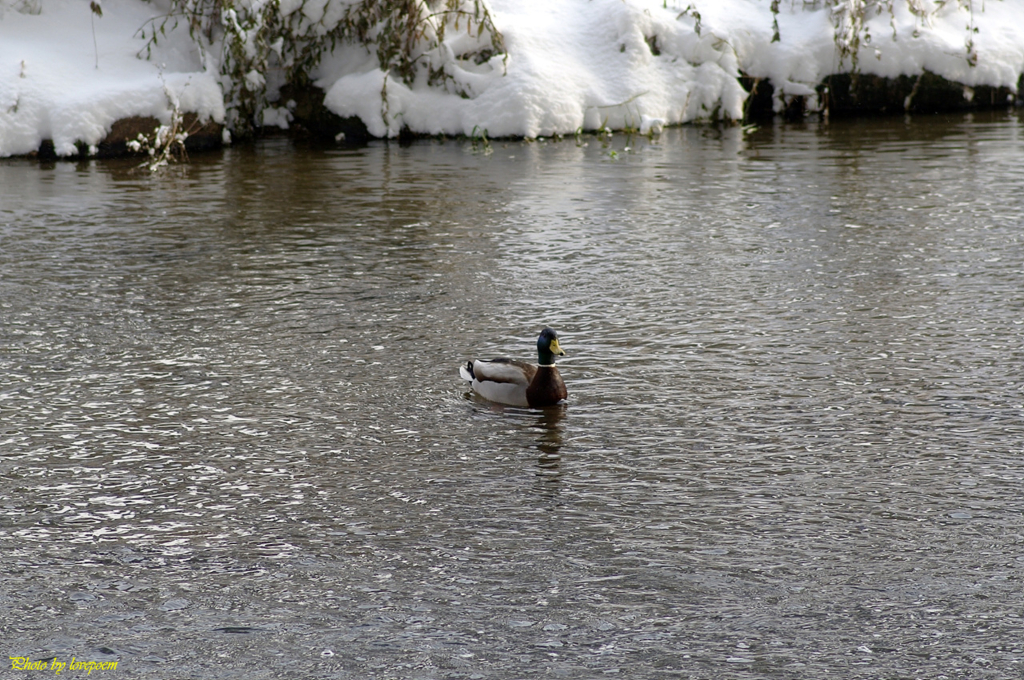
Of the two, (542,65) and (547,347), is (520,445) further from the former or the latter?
(542,65)

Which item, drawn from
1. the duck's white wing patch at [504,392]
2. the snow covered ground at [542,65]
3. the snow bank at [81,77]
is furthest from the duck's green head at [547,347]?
the snow bank at [81,77]

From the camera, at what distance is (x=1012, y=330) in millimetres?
8938

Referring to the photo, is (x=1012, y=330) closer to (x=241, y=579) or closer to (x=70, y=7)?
(x=241, y=579)

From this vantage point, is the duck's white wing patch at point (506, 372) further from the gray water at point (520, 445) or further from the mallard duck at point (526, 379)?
the gray water at point (520, 445)

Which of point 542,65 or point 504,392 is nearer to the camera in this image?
point 504,392

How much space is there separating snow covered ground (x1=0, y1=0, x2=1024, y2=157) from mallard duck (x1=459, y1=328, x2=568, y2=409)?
13.2 m

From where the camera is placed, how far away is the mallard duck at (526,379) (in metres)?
7.60

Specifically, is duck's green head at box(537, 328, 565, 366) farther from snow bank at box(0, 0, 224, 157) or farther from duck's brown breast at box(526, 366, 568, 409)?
snow bank at box(0, 0, 224, 157)

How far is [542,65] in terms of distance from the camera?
21.0 m

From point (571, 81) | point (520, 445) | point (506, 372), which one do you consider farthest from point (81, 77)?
point (520, 445)

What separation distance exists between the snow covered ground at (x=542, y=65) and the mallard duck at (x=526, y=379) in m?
13.2

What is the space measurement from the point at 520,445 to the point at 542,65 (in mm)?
14861
